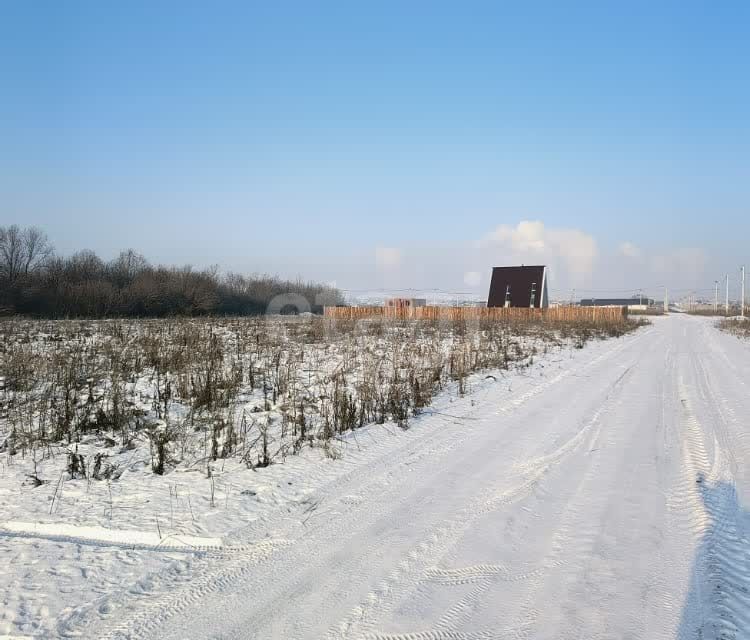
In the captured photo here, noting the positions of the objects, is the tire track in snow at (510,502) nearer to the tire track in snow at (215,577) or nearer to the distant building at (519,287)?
the tire track in snow at (215,577)

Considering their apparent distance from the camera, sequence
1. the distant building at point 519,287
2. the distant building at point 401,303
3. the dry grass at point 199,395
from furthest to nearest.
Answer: the distant building at point 519,287
the distant building at point 401,303
the dry grass at point 199,395

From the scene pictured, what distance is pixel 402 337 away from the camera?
17031mm

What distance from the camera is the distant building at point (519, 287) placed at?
4734 cm

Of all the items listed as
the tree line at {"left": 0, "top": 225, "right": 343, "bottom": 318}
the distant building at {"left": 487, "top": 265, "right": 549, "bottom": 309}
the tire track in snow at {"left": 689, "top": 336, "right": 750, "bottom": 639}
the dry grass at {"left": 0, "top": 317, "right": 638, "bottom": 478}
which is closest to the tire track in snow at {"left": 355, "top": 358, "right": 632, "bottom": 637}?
the tire track in snow at {"left": 689, "top": 336, "right": 750, "bottom": 639}

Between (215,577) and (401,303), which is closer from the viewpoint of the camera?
(215,577)

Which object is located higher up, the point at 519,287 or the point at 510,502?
the point at 519,287

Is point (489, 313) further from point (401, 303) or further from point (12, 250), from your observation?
point (12, 250)

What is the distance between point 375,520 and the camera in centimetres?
359

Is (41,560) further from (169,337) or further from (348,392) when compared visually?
(169,337)

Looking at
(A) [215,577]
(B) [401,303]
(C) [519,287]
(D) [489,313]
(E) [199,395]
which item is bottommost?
(A) [215,577]

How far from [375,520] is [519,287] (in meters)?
47.1

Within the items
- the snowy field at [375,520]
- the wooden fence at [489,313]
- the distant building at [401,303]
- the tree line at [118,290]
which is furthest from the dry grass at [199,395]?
the distant building at [401,303]

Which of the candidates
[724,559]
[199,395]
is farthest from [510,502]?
[199,395]

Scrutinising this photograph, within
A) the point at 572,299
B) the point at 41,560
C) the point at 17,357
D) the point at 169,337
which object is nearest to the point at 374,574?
the point at 41,560
